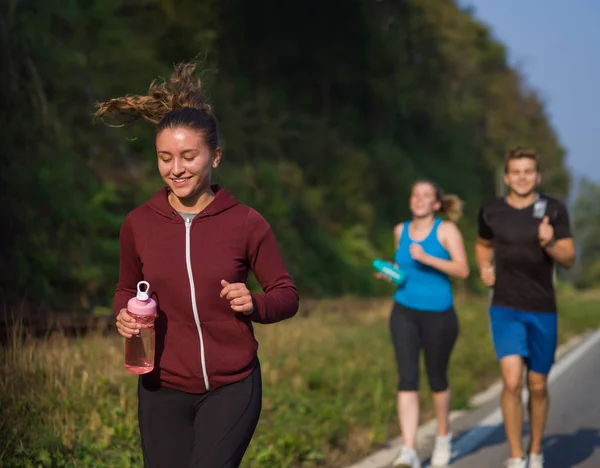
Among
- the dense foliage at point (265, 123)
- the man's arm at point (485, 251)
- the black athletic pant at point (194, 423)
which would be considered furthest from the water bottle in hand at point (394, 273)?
the black athletic pant at point (194, 423)

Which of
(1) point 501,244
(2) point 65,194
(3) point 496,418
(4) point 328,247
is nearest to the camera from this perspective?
(1) point 501,244

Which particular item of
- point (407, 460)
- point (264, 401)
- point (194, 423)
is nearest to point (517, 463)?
point (407, 460)

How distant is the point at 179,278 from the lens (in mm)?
4043

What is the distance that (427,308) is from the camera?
27.2 ft

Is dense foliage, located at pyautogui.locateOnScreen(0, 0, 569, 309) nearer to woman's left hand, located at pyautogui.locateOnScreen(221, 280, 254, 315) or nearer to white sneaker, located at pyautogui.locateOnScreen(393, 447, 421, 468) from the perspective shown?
woman's left hand, located at pyautogui.locateOnScreen(221, 280, 254, 315)

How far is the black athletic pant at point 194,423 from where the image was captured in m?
4.09

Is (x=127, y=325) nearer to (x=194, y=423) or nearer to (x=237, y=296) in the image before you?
(x=237, y=296)

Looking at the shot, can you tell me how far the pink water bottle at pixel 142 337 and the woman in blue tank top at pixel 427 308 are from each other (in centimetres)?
432

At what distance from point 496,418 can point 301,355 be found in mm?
2119

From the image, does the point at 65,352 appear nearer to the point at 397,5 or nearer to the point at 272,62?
the point at 272,62

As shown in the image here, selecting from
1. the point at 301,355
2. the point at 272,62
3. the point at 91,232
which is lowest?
the point at 301,355

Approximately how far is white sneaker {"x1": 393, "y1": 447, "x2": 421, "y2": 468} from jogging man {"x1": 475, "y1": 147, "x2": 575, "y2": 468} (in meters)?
0.68

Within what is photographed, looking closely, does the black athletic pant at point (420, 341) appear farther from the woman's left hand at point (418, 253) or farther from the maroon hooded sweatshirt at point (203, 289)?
the maroon hooded sweatshirt at point (203, 289)

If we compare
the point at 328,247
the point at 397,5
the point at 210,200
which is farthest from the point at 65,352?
the point at 397,5
